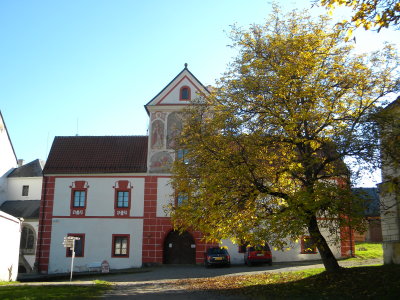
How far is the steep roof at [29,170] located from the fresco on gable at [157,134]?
2283cm

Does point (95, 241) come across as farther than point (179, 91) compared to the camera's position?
No

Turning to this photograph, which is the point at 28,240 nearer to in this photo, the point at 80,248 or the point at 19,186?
the point at 19,186

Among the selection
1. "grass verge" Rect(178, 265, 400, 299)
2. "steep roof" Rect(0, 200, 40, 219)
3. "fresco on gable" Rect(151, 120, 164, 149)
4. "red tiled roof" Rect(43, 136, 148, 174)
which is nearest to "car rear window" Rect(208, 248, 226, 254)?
"red tiled roof" Rect(43, 136, 148, 174)

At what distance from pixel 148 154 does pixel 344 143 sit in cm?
2521

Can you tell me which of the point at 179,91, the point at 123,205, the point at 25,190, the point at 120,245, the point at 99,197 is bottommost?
the point at 120,245

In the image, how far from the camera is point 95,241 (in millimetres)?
36281

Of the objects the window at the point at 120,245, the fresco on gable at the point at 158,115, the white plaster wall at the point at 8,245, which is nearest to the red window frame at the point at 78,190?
the window at the point at 120,245

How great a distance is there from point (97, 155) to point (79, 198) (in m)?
4.37

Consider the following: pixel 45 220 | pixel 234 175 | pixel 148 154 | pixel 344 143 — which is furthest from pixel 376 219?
pixel 45 220

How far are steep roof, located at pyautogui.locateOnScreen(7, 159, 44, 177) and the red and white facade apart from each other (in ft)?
51.6

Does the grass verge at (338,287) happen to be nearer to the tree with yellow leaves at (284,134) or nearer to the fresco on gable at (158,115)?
the tree with yellow leaves at (284,134)

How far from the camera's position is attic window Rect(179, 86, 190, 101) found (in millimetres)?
38188

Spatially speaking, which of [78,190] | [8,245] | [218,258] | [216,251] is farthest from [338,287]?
[78,190]

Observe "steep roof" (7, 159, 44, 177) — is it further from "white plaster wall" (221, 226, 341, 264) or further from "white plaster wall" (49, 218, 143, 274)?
"white plaster wall" (221, 226, 341, 264)
